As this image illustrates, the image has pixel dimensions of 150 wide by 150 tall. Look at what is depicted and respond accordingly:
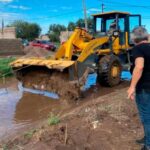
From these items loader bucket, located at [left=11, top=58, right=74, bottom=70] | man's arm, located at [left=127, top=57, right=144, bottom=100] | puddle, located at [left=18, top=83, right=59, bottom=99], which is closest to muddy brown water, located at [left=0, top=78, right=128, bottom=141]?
puddle, located at [left=18, top=83, right=59, bottom=99]

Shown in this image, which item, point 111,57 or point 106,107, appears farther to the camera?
point 111,57

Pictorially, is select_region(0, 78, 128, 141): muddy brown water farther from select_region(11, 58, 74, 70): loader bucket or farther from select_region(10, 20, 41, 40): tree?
select_region(10, 20, 41, 40): tree

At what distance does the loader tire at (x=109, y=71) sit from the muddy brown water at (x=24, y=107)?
28 centimetres

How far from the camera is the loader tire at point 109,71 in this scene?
1253 cm

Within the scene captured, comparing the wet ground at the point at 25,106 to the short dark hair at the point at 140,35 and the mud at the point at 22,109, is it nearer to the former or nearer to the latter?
the mud at the point at 22,109

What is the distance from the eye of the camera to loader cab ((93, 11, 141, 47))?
14.0m

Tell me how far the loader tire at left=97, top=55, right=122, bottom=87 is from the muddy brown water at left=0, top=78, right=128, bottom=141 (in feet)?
0.90

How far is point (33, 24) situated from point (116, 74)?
8794cm

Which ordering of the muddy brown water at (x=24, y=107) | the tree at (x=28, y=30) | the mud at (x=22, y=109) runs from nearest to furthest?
the mud at (x=22, y=109) < the muddy brown water at (x=24, y=107) < the tree at (x=28, y=30)

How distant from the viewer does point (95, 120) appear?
683 cm

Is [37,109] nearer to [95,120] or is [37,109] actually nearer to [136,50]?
[95,120]

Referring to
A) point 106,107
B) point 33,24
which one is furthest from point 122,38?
point 33,24

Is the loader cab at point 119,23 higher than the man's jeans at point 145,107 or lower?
higher

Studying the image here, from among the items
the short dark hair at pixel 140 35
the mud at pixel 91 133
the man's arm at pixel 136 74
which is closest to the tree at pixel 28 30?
the mud at pixel 91 133
